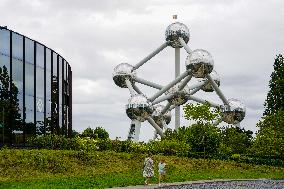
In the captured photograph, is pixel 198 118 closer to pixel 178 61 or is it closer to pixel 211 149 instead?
pixel 211 149

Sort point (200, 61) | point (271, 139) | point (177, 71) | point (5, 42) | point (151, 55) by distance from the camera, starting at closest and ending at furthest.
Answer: point (5, 42) → point (200, 61) → point (271, 139) → point (151, 55) → point (177, 71)

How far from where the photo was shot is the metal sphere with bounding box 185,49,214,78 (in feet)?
186

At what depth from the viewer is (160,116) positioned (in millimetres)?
69750

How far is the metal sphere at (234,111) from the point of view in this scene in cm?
6481

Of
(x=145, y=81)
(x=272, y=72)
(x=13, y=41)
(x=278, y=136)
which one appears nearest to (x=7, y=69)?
(x=13, y=41)

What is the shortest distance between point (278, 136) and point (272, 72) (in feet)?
66.3

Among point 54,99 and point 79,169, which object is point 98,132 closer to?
point 54,99

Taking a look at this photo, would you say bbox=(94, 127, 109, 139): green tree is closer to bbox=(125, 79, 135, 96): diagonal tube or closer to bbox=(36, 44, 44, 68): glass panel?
bbox=(125, 79, 135, 96): diagonal tube

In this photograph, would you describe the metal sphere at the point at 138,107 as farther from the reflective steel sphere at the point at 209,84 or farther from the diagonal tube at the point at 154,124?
the reflective steel sphere at the point at 209,84

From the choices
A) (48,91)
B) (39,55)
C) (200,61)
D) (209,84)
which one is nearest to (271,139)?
(209,84)

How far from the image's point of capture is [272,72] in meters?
80.5

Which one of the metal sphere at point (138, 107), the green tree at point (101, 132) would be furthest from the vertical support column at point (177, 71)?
the metal sphere at point (138, 107)

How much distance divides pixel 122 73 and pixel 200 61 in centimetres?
1114

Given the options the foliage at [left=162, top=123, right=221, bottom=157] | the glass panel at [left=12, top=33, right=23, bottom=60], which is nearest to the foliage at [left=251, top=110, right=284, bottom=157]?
the foliage at [left=162, top=123, right=221, bottom=157]
